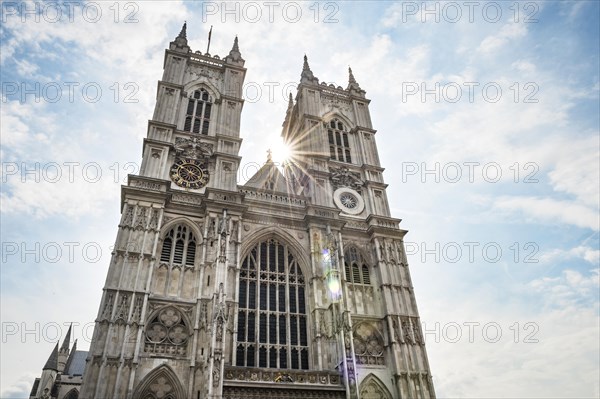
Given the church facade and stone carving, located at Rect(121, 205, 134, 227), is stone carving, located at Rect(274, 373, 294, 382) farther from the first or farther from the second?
stone carving, located at Rect(121, 205, 134, 227)

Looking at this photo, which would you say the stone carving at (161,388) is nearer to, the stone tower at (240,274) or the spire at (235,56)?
the stone tower at (240,274)

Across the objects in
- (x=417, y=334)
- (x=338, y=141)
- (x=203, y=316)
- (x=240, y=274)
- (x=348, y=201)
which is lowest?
(x=417, y=334)

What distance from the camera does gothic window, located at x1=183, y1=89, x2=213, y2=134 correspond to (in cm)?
2877

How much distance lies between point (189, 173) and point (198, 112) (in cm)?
613

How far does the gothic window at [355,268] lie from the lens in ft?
83.9

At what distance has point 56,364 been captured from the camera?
45781mm

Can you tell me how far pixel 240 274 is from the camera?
23312 mm

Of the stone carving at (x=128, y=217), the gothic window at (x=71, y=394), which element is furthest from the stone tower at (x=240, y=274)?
the gothic window at (x=71, y=394)

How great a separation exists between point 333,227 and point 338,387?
33.0 ft

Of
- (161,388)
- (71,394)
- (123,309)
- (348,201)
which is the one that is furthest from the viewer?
(71,394)

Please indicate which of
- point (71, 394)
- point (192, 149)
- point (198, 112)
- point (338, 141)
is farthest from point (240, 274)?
point (71, 394)

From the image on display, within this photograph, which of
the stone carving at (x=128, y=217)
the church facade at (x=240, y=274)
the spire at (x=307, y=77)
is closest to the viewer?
the church facade at (x=240, y=274)

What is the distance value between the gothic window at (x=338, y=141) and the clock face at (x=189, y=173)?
1045cm

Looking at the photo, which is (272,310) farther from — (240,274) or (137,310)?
(137,310)
